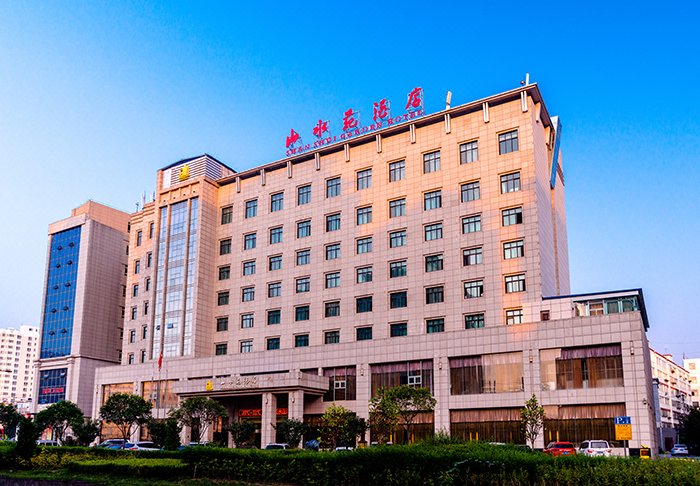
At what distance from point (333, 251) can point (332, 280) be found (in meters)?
2.74

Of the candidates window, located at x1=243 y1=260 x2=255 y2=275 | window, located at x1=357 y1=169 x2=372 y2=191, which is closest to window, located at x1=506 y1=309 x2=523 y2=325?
window, located at x1=357 y1=169 x2=372 y2=191

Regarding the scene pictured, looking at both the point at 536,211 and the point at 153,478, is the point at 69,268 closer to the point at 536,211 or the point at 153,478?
the point at 536,211

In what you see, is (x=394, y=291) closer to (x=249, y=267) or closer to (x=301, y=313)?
(x=301, y=313)

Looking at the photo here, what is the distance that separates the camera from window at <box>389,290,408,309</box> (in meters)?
59.3

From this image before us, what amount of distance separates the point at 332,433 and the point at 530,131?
28.9 meters

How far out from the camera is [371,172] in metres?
64.0

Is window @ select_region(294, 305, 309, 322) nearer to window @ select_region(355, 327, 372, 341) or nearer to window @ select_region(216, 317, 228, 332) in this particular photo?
window @ select_region(355, 327, 372, 341)

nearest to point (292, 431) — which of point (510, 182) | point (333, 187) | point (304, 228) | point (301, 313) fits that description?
point (301, 313)

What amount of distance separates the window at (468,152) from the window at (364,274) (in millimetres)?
12483

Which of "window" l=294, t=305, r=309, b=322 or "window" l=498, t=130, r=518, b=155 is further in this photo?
"window" l=294, t=305, r=309, b=322

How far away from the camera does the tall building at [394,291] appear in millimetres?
50469

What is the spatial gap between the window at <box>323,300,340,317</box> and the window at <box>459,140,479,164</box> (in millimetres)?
16925

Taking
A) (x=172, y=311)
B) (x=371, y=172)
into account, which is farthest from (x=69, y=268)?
(x=371, y=172)

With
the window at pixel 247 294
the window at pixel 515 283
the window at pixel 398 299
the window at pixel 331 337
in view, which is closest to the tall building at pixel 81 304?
the window at pixel 247 294
